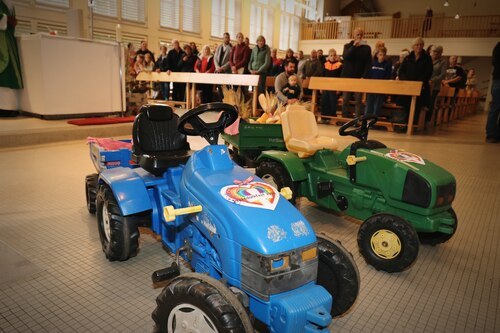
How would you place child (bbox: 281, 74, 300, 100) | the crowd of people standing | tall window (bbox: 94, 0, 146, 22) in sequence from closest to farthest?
child (bbox: 281, 74, 300, 100), the crowd of people standing, tall window (bbox: 94, 0, 146, 22)

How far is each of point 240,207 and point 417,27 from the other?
22.4m

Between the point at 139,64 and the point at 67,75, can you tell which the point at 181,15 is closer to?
the point at 139,64

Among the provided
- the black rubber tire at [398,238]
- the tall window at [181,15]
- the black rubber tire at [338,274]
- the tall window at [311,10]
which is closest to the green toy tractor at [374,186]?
the black rubber tire at [398,238]

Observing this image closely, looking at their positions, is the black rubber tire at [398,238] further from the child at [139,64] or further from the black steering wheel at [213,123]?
the child at [139,64]

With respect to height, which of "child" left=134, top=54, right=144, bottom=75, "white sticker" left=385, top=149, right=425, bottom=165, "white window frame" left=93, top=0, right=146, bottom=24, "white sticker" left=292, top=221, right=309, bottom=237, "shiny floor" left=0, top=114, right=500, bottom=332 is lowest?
"shiny floor" left=0, top=114, right=500, bottom=332

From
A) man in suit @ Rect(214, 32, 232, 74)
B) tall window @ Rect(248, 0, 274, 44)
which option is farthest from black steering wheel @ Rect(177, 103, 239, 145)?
tall window @ Rect(248, 0, 274, 44)

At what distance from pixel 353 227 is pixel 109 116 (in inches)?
239

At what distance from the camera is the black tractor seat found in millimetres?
2781

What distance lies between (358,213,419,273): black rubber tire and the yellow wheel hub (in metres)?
0.02

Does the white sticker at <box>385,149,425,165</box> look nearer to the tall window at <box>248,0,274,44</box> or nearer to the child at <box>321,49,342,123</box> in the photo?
the child at <box>321,49,342,123</box>

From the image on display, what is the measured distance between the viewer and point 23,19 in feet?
38.5

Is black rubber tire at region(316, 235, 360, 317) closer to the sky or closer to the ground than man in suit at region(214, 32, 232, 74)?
closer to the ground

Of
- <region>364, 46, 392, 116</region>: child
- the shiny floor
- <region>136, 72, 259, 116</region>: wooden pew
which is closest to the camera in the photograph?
the shiny floor

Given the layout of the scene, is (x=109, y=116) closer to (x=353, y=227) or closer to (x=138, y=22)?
(x=353, y=227)
